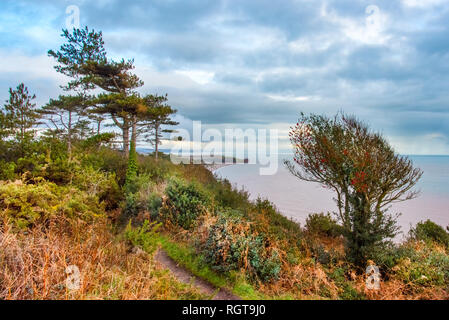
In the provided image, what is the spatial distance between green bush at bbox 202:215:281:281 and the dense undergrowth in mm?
23

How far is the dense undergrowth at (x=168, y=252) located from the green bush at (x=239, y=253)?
0.02 metres

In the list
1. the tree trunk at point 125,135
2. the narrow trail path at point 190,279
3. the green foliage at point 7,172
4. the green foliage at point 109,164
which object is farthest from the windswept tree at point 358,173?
the tree trunk at point 125,135

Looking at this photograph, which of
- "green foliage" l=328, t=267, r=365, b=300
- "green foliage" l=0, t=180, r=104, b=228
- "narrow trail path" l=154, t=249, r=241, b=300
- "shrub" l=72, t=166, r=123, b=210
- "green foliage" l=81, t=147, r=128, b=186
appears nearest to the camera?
"narrow trail path" l=154, t=249, r=241, b=300

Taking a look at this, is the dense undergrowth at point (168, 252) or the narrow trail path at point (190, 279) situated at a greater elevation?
the dense undergrowth at point (168, 252)

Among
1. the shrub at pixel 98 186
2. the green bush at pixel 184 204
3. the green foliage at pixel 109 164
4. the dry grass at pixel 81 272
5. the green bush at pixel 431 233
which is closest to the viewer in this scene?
the dry grass at pixel 81 272

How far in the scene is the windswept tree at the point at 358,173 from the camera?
6742 mm

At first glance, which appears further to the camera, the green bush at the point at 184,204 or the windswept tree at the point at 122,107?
the windswept tree at the point at 122,107

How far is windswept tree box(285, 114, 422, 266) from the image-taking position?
674 cm

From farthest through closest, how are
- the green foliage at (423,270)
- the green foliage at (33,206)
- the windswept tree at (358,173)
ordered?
the windswept tree at (358,173) < the green foliage at (33,206) < the green foliage at (423,270)

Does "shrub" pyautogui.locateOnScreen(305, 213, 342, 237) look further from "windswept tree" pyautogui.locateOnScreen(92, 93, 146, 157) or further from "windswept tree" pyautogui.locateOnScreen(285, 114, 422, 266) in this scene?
"windswept tree" pyautogui.locateOnScreen(92, 93, 146, 157)

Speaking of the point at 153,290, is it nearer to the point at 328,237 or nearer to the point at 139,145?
the point at 328,237

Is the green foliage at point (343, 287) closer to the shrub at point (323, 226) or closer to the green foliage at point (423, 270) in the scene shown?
the green foliage at point (423, 270)

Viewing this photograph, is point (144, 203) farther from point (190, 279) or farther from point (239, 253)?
point (239, 253)

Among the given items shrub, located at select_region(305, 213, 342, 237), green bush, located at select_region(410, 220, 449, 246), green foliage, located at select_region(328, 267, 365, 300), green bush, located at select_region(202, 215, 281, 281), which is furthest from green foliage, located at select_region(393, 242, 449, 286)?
shrub, located at select_region(305, 213, 342, 237)
